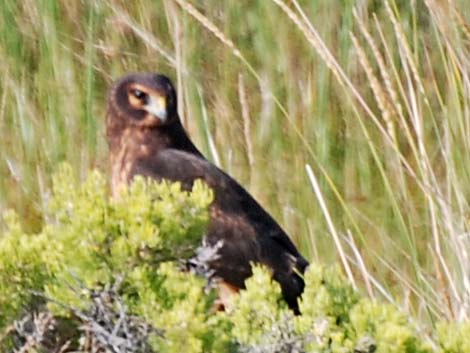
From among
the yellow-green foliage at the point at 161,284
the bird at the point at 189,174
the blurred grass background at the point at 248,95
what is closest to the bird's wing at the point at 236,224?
the bird at the point at 189,174

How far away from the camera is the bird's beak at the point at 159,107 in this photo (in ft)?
17.3

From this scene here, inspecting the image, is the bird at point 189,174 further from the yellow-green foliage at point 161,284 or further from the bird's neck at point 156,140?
the yellow-green foliage at point 161,284

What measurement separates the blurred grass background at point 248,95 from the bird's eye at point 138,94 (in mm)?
178

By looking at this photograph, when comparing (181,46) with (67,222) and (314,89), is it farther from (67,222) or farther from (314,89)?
(67,222)

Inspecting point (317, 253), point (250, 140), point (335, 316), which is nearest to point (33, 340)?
point (335, 316)

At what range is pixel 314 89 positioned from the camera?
18.1 feet

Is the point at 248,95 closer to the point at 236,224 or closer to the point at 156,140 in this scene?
the point at 156,140

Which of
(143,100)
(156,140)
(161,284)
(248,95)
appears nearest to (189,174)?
(156,140)

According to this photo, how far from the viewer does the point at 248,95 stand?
18.4 ft

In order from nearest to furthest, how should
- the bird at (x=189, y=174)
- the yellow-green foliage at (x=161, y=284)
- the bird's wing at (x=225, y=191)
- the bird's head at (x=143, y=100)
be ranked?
the yellow-green foliage at (x=161, y=284), the bird at (x=189, y=174), the bird's wing at (x=225, y=191), the bird's head at (x=143, y=100)

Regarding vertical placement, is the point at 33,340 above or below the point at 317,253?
below

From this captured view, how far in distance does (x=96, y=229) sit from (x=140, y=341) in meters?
→ 0.21

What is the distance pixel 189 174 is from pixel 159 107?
0.41m

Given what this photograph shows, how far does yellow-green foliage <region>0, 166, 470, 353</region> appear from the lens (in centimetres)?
277
